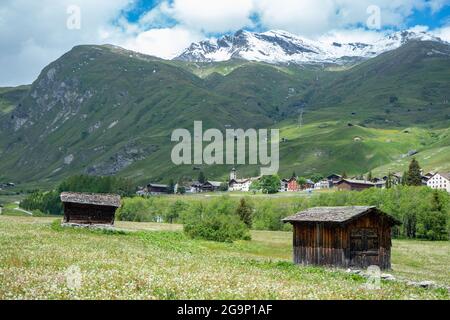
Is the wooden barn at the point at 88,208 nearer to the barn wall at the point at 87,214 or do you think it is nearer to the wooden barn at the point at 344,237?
the barn wall at the point at 87,214

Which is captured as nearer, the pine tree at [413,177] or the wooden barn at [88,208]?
the wooden barn at [88,208]

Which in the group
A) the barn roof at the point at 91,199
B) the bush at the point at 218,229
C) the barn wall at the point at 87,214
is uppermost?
the barn roof at the point at 91,199

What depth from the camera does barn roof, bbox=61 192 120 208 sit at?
8325 cm

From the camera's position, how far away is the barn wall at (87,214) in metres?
83.4

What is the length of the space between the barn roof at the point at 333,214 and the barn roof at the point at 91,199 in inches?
1748

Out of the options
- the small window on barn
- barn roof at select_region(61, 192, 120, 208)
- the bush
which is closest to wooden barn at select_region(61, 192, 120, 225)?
barn roof at select_region(61, 192, 120, 208)

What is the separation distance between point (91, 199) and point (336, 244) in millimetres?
50854

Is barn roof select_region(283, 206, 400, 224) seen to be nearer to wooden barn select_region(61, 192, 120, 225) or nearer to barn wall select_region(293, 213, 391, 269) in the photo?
barn wall select_region(293, 213, 391, 269)

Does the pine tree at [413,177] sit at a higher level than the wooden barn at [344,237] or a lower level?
higher

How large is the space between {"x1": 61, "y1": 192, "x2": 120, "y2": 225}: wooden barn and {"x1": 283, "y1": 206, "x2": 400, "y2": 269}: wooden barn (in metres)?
45.0

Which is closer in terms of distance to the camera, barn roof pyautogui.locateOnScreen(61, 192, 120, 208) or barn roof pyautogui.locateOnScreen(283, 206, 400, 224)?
barn roof pyautogui.locateOnScreen(283, 206, 400, 224)

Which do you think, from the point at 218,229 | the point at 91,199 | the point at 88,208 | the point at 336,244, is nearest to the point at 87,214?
the point at 88,208

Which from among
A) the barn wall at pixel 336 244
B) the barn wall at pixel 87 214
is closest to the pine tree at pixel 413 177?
the barn wall at pixel 87 214
